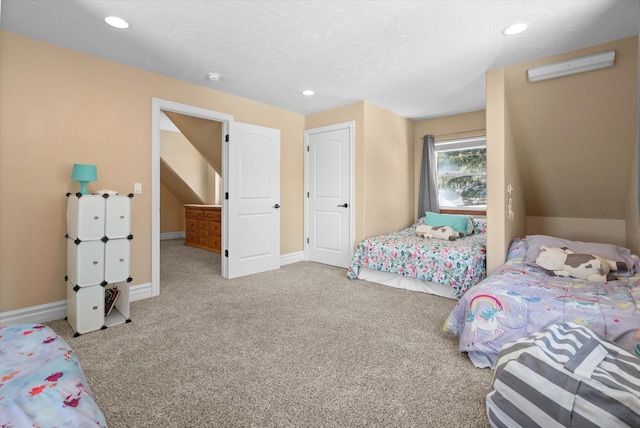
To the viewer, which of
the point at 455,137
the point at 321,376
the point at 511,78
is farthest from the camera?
the point at 455,137

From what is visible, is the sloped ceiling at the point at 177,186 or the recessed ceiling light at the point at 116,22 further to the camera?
the sloped ceiling at the point at 177,186

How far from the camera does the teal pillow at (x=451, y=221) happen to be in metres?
4.00

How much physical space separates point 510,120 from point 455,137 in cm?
169

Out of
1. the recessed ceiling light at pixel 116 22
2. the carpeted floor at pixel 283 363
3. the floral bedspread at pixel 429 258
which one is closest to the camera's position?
the carpeted floor at pixel 283 363

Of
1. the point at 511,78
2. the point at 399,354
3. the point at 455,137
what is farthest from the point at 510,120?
the point at 399,354

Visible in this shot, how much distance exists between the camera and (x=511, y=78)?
2.90 m

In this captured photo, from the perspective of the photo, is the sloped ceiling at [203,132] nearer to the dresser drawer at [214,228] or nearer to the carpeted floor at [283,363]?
the dresser drawer at [214,228]

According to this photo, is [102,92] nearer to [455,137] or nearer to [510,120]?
[510,120]

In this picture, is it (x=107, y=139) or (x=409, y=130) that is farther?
(x=409, y=130)

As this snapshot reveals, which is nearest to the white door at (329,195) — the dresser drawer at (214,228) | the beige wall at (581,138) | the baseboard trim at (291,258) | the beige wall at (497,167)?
the baseboard trim at (291,258)

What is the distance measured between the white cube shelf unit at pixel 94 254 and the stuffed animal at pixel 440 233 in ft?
10.7

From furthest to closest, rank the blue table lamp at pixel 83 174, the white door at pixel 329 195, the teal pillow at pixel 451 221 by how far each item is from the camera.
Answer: the white door at pixel 329 195 < the teal pillow at pixel 451 221 < the blue table lamp at pixel 83 174

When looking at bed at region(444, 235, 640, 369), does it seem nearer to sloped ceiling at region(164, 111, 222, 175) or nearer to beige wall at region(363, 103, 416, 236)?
beige wall at region(363, 103, 416, 236)

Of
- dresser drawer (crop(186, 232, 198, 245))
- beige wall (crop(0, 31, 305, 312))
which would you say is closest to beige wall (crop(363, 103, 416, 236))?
beige wall (crop(0, 31, 305, 312))
